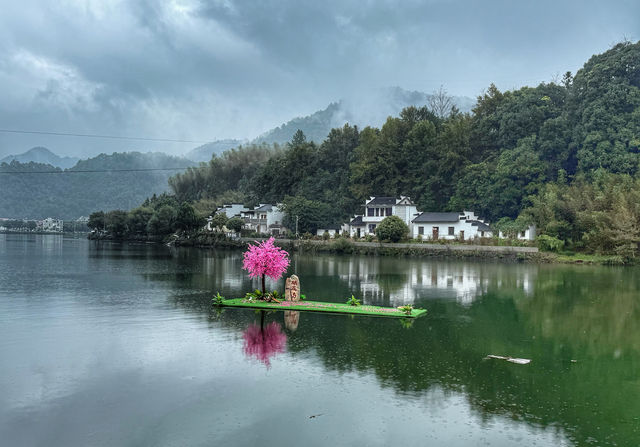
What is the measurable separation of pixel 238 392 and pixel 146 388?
6.89 ft

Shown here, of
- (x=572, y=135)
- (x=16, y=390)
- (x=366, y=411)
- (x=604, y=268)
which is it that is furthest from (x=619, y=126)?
(x=16, y=390)

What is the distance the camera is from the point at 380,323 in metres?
20.1

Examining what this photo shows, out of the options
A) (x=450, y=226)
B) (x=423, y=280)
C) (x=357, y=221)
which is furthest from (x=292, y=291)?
(x=357, y=221)

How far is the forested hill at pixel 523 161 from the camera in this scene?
53250 mm

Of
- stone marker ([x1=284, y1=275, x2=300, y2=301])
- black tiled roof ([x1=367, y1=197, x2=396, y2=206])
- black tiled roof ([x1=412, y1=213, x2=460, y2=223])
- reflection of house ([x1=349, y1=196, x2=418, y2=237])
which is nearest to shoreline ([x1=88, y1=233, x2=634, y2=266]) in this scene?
black tiled roof ([x1=412, y1=213, x2=460, y2=223])

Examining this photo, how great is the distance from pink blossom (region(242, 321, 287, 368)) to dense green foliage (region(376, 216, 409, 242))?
39945 millimetres

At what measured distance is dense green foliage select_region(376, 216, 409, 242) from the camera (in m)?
58.9

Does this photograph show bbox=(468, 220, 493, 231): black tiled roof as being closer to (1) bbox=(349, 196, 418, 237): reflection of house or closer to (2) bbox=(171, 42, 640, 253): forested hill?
(2) bbox=(171, 42, 640, 253): forested hill

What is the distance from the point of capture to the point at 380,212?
66500mm

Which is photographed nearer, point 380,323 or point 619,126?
point 380,323

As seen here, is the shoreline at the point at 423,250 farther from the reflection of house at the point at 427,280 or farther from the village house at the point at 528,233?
the reflection of house at the point at 427,280

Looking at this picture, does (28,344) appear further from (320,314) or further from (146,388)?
(320,314)

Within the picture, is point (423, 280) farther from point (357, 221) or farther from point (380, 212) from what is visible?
point (357, 221)

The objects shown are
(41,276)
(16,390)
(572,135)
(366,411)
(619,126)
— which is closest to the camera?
(366,411)
